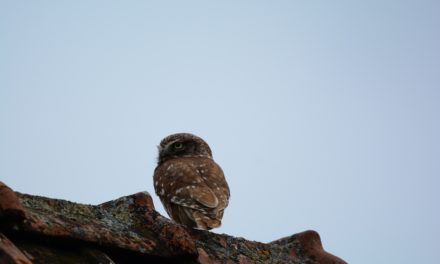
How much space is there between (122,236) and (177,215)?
115 inches

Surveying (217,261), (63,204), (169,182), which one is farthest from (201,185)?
(63,204)

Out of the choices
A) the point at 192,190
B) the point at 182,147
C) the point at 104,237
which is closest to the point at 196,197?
the point at 192,190

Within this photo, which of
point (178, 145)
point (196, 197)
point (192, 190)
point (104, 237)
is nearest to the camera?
point (104, 237)

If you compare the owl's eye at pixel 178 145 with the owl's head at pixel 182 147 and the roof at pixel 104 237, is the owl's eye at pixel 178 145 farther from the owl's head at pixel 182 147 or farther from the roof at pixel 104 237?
the roof at pixel 104 237

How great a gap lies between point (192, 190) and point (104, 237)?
289 centimetres

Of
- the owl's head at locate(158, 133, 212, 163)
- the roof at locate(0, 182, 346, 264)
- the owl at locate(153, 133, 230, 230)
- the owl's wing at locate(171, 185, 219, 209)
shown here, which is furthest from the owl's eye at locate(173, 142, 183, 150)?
the roof at locate(0, 182, 346, 264)

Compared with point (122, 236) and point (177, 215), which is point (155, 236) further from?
point (177, 215)

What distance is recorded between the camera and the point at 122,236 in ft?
11.9

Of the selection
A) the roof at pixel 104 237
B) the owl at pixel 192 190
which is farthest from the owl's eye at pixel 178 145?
the roof at pixel 104 237

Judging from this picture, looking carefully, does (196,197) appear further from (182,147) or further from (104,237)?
(104,237)

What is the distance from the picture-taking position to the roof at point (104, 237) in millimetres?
3033

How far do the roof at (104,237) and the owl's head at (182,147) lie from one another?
125 inches

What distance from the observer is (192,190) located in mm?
6352

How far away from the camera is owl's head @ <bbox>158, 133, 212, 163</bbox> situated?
7.93 metres
